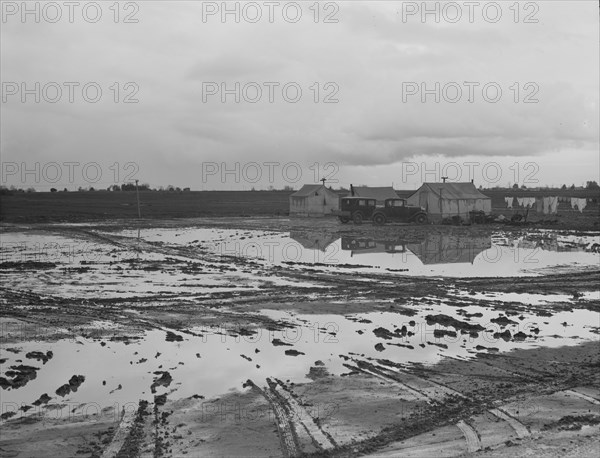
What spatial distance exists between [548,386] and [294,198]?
158 ft

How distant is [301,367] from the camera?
952 cm


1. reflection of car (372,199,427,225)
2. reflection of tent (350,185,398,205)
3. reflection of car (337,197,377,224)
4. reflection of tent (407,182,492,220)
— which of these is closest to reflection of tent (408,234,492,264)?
reflection of car (372,199,427,225)

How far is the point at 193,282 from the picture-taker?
1747 centimetres

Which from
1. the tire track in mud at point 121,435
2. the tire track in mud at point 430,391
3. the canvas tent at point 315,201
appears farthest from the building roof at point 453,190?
the tire track in mud at point 121,435

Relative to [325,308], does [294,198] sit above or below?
above

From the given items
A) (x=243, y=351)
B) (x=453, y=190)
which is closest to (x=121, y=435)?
(x=243, y=351)

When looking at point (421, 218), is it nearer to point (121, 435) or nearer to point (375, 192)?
point (375, 192)

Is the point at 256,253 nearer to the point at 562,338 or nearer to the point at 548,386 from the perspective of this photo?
the point at 562,338

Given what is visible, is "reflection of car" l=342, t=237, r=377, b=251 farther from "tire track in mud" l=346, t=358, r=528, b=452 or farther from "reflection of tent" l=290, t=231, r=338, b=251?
"tire track in mud" l=346, t=358, r=528, b=452

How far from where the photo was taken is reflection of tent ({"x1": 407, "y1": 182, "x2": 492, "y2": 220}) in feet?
148

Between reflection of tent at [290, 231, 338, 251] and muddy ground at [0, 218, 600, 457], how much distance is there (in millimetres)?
10147

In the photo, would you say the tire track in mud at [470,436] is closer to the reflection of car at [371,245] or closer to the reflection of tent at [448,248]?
the reflection of tent at [448,248]

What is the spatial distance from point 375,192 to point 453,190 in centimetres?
927

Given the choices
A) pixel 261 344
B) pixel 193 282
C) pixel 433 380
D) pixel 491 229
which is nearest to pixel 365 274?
pixel 193 282
